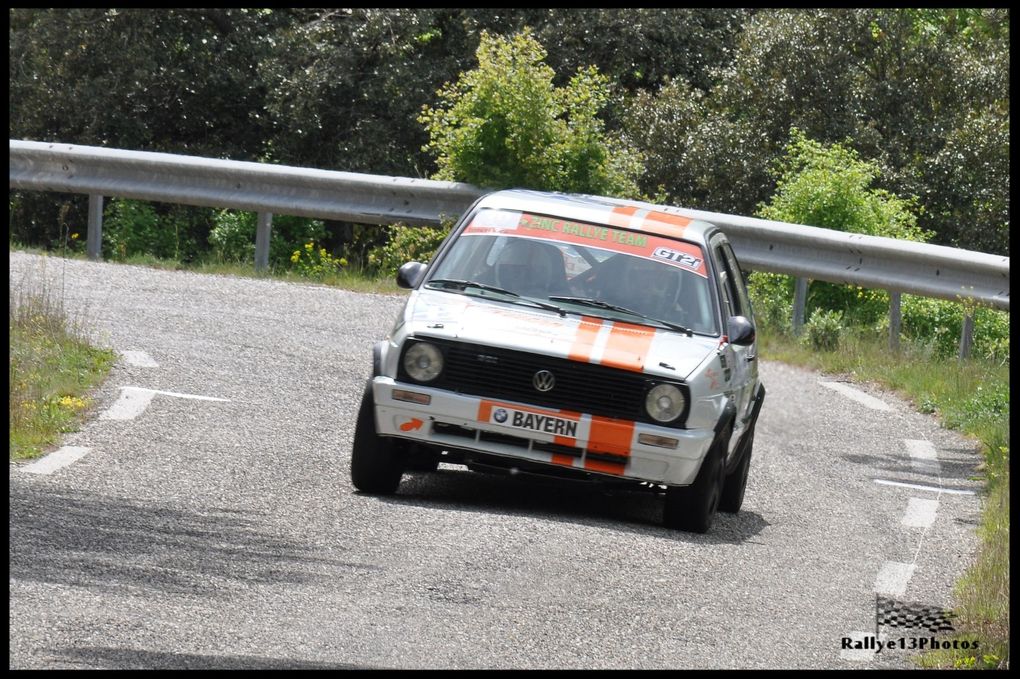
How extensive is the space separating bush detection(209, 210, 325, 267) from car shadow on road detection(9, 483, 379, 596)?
1076 centimetres

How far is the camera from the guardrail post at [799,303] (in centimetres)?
1720

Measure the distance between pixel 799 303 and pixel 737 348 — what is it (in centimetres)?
732

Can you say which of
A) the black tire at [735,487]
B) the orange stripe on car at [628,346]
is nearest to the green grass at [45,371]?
the orange stripe on car at [628,346]

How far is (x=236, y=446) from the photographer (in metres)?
10.3

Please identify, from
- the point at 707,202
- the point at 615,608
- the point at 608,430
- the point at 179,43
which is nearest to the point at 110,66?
the point at 179,43

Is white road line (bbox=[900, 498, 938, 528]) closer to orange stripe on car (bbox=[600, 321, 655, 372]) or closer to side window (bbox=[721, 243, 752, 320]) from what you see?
side window (bbox=[721, 243, 752, 320])

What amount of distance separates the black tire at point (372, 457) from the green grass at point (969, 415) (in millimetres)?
3068

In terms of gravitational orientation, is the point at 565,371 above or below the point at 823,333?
above

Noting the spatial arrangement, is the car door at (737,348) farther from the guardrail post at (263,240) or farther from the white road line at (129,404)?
the guardrail post at (263,240)

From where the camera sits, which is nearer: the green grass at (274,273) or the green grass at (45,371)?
the green grass at (45,371)

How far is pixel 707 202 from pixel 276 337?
1140 centimetres

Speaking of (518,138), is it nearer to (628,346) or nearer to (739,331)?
(739,331)

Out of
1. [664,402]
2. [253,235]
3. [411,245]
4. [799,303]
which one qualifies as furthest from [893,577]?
[253,235]

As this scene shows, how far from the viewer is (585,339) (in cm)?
927
